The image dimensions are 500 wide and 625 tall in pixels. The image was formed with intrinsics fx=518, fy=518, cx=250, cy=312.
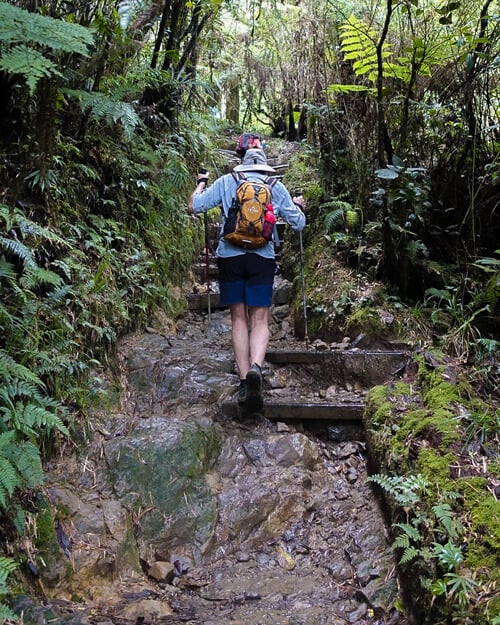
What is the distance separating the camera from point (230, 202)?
4320mm

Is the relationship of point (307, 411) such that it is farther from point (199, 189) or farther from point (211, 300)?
point (211, 300)

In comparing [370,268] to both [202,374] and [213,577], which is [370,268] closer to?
[202,374]

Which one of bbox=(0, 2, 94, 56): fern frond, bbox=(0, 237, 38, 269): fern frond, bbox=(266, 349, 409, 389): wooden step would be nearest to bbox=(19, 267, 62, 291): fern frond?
bbox=(0, 237, 38, 269): fern frond

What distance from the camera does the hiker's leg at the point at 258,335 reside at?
4.36 meters

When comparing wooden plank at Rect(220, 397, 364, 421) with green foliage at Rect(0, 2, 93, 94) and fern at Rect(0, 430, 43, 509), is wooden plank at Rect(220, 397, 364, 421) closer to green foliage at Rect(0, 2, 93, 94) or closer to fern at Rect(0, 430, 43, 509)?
fern at Rect(0, 430, 43, 509)

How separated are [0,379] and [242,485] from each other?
1852 millimetres

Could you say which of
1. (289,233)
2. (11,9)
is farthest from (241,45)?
(11,9)

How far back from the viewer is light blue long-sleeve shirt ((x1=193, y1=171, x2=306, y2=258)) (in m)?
4.33

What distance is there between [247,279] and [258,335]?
1.59ft

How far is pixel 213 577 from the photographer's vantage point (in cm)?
316

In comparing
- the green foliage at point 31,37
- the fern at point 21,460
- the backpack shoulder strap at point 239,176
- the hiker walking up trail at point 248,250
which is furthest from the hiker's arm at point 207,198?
the fern at point 21,460

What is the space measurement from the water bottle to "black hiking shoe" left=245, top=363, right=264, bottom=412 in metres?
1.06

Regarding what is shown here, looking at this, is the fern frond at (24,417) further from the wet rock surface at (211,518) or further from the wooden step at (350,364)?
the wooden step at (350,364)

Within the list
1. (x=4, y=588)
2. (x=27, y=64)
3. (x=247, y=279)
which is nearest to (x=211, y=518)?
(x=4, y=588)
